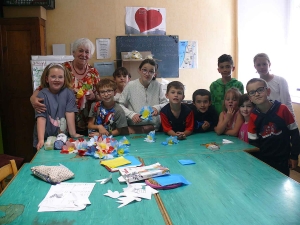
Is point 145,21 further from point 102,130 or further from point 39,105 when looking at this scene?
point 39,105

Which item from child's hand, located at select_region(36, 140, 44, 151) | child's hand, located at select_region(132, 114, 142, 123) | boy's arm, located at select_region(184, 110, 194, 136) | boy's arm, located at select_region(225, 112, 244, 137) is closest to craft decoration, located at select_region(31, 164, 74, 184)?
child's hand, located at select_region(36, 140, 44, 151)

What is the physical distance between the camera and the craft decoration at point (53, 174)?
5.72 ft

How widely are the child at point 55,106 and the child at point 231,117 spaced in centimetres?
138

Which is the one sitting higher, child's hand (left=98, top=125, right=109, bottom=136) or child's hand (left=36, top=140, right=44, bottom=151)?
child's hand (left=98, top=125, right=109, bottom=136)

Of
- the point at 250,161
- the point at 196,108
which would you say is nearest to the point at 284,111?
the point at 250,161

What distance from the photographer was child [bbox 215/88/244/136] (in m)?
2.81

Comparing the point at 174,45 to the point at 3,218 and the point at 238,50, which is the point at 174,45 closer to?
the point at 238,50

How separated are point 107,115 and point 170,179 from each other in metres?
1.30

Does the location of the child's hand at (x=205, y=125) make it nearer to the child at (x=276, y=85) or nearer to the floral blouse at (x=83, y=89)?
the child at (x=276, y=85)

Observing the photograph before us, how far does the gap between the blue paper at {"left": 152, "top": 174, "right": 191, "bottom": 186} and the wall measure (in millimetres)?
3441

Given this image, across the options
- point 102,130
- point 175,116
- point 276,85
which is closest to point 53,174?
point 102,130

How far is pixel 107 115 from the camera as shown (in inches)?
114

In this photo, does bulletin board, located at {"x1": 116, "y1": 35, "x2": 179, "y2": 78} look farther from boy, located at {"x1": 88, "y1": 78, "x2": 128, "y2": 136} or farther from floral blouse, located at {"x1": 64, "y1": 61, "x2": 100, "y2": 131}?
boy, located at {"x1": 88, "y1": 78, "x2": 128, "y2": 136}

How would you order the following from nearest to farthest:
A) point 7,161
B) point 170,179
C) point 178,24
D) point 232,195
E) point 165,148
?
point 232,195
point 170,179
point 165,148
point 7,161
point 178,24
